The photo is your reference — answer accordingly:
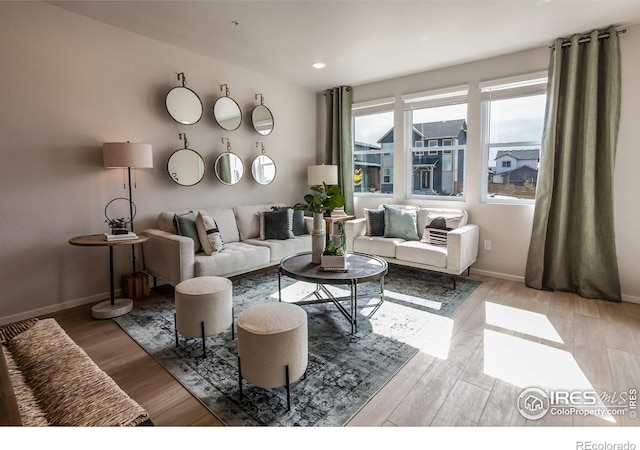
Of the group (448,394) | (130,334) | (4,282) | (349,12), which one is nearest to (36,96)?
(4,282)

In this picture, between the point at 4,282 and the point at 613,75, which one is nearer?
the point at 4,282

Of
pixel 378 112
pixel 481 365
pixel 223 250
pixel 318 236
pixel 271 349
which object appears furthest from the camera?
pixel 378 112

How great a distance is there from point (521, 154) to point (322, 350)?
10.5 ft

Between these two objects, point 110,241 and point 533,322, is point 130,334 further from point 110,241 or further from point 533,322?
point 533,322

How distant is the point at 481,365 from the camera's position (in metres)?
2.16

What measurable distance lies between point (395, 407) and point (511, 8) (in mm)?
3127

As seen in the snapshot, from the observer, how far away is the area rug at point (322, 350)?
1774 mm

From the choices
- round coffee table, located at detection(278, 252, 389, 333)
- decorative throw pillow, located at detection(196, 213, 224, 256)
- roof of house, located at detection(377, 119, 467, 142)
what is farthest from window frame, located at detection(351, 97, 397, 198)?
decorative throw pillow, located at detection(196, 213, 224, 256)

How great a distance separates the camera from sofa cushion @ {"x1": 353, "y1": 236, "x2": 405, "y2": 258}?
3.92m

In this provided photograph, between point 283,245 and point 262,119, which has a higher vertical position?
point 262,119

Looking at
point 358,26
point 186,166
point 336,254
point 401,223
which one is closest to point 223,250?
point 186,166

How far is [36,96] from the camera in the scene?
9.31ft

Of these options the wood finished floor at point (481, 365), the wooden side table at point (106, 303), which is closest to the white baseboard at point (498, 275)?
the wood finished floor at point (481, 365)

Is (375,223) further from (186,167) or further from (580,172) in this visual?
(186,167)
